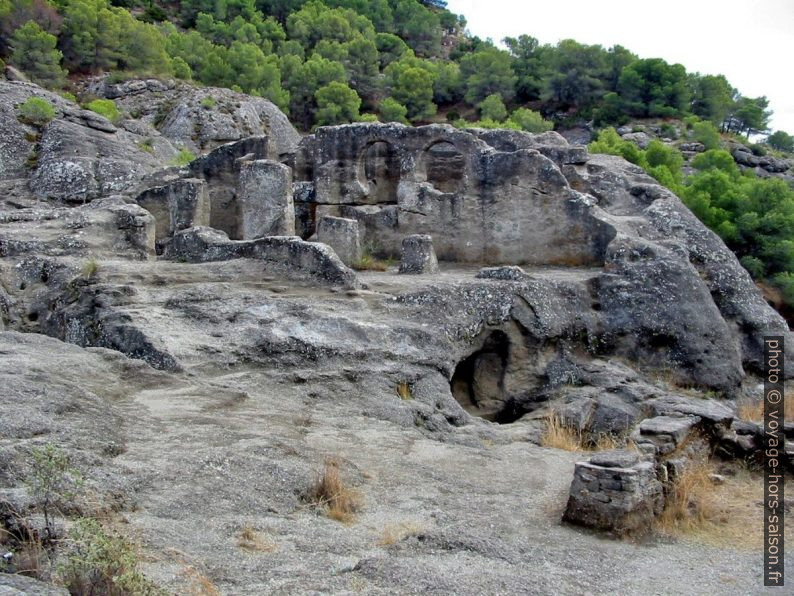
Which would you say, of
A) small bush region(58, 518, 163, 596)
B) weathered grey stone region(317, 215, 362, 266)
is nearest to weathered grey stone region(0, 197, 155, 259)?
weathered grey stone region(317, 215, 362, 266)

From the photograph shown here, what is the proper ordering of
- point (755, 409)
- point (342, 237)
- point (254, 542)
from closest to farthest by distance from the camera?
point (254, 542) → point (755, 409) → point (342, 237)

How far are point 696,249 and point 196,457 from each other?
12.6m

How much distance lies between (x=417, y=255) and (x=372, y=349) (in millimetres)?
4684

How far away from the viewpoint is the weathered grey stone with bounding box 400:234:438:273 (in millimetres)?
16266

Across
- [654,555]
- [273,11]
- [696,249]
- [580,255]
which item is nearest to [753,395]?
[696,249]

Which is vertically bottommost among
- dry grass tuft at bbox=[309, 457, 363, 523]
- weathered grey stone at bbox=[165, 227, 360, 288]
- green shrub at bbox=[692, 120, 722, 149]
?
dry grass tuft at bbox=[309, 457, 363, 523]

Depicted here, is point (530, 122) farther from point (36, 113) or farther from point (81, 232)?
point (81, 232)

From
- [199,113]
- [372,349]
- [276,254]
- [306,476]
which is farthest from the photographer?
[199,113]

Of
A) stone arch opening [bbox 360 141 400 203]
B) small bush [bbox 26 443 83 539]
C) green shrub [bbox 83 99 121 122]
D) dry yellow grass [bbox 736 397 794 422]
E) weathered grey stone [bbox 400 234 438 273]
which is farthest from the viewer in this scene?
green shrub [bbox 83 99 121 122]

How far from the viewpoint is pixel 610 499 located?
7.16 meters

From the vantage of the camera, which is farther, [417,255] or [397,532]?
[417,255]

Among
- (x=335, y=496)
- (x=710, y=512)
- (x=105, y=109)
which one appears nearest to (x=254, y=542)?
(x=335, y=496)

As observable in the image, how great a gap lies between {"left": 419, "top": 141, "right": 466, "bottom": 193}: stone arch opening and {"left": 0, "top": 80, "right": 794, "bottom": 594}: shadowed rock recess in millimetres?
54

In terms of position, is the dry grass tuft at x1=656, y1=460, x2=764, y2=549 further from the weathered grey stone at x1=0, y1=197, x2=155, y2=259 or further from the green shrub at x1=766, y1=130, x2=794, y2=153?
the green shrub at x1=766, y1=130, x2=794, y2=153
